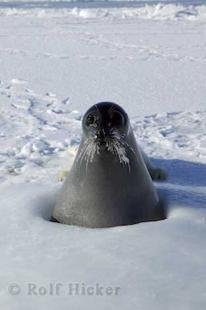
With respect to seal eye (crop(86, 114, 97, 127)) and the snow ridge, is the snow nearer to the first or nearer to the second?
the snow ridge

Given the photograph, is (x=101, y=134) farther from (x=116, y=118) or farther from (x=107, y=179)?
(x=107, y=179)

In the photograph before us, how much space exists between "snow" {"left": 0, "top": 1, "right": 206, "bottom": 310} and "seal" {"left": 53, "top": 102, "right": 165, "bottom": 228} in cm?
12

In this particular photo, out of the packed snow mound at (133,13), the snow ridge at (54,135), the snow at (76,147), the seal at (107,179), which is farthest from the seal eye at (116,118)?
the packed snow mound at (133,13)

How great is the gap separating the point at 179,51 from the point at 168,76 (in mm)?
1838

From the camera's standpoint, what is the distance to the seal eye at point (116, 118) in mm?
2289

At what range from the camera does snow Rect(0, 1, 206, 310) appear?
178cm

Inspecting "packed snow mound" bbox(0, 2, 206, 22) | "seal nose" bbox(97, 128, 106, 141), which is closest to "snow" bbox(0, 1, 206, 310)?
"seal nose" bbox(97, 128, 106, 141)

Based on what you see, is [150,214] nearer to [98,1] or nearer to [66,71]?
[66,71]

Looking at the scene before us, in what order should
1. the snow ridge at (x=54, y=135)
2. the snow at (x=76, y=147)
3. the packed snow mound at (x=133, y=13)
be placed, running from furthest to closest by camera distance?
the packed snow mound at (x=133, y=13) < the snow ridge at (x=54, y=135) < the snow at (x=76, y=147)

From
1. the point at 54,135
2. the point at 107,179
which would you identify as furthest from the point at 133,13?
the point at 107,179

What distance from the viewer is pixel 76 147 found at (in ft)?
13.3

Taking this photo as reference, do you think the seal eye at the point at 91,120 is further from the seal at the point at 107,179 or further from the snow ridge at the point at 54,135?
the snow ridge at the point at 54,135

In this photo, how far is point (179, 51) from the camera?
8.94m

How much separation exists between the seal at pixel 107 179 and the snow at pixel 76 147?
0.12 meters
